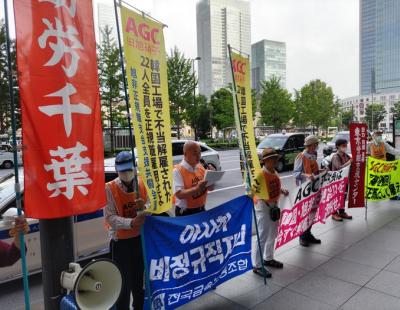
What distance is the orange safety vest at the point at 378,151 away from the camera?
312 inches

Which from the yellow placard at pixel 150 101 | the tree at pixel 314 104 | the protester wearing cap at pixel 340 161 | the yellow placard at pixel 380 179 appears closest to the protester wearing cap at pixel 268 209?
the yellow placard at pixel 150 101

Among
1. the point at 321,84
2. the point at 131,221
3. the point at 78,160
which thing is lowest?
the point at 131,221

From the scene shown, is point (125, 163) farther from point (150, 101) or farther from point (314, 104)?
point (314, 104)

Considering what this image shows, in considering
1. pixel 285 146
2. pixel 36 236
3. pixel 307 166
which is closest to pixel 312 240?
pixel 307 166

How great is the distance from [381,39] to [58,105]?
327 ft

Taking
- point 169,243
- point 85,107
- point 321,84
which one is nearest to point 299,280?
point 169,243

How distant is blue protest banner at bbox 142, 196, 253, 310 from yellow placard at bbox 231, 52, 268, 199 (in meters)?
0.41

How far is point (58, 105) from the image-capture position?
230 centimetres

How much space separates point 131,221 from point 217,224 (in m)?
1.11

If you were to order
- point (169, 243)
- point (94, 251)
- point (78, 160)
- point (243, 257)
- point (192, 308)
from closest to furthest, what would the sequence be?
point (78, 160) → point (169, 243) → point (192, 308) → point (243, 257) → point (94, 251)

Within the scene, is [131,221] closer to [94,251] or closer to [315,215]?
[94,251]

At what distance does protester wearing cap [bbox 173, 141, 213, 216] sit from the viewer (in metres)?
3.59

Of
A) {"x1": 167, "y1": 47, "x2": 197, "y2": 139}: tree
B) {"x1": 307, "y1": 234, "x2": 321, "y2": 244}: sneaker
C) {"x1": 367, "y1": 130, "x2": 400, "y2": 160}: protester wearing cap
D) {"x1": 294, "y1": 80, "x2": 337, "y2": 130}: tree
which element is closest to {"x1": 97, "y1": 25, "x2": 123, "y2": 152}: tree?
{"x1": 167, "y1": 47, "x2": 197, "y2": 139}: tree

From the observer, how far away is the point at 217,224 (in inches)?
140
